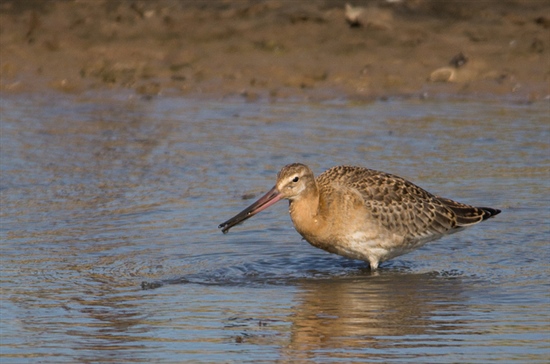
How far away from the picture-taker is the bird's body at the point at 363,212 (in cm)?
852

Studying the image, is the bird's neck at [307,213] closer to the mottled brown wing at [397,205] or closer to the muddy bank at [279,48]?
the mottled brown wing at [397,205]

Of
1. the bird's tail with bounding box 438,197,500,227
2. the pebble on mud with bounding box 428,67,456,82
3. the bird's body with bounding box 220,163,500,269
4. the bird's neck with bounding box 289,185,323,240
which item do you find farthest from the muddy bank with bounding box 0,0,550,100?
the bird's neck with bounding box 289,185,323,240

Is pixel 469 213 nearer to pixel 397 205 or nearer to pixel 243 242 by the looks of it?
pixel 397 205

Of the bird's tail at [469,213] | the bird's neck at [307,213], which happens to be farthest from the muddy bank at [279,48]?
the bird's neck at [307,213]

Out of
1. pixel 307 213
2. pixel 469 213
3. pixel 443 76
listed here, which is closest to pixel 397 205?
pixel 469 213

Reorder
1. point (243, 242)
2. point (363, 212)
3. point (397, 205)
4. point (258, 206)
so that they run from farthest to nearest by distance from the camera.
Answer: point (243, 242) → point (397, 205) → point (363, 212) → point (258, 206)

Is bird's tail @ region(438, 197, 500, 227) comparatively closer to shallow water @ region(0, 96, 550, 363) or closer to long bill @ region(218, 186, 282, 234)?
shallow water @ region(0, 96, 550, 363)

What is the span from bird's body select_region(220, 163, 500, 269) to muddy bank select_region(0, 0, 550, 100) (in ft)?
18.0

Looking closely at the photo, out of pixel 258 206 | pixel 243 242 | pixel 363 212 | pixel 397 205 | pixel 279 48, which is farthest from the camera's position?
pixel 279 48

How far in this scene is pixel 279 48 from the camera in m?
Result: 15.9

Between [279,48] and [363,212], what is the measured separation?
295 inches

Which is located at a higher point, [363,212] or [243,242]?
[363,212]

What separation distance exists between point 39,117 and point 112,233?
187 inches

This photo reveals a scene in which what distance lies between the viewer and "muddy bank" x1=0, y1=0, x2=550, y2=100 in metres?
14.9
